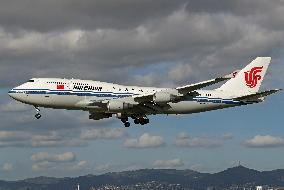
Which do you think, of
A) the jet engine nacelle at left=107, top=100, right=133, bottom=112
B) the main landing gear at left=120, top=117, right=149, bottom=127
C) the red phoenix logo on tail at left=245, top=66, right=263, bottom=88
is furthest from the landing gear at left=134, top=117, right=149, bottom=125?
the red phoenix logo on tail at left=245, top=66, right=263, bottom=88

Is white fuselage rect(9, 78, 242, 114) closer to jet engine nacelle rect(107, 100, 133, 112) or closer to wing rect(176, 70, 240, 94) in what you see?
jet engine nacelle rect(107, 100, 133, 112)

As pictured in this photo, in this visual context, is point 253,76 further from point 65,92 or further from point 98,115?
point 65,92

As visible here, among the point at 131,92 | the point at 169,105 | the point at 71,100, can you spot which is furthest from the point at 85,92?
the point at 169,105

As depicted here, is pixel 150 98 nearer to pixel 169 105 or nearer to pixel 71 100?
pixel 169 105

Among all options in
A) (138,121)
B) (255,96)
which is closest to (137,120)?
(138,121)

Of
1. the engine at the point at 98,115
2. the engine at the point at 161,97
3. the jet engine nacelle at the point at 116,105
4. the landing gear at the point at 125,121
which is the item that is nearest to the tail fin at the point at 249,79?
the engine at the point at 161,97

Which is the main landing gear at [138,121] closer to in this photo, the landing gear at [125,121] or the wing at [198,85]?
the landing gear at [125,121]

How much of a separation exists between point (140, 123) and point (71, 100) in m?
17.4

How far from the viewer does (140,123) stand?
9988 centimetres

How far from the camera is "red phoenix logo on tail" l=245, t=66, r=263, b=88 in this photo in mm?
106500

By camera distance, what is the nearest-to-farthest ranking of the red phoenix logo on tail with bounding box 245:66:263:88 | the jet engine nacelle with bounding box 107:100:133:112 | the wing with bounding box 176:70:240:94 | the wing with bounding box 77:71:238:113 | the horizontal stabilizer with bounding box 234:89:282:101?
1. the wing with bounding box 176:70:240:94
2. the wing with bounding box 77:71:238:113
3. the jet engine nacelle with bounding box 107:100:133:112
4. the horizontal stabilizer with bounding box 234:89:282:101
5. the red phoenix logo on tail with bounding box 245:66:263:88

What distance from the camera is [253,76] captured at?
107m

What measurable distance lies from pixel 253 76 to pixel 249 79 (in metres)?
1.07

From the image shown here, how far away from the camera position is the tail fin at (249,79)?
344 feet
